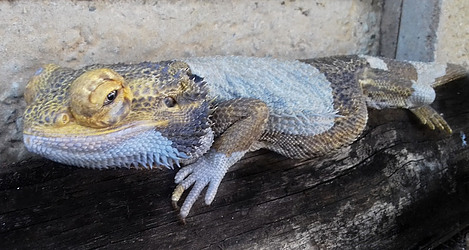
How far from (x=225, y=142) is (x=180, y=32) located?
2.37 feet

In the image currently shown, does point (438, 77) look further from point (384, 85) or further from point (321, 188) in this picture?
point (321, 188)

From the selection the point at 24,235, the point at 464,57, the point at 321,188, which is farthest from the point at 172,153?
the point at 464,57

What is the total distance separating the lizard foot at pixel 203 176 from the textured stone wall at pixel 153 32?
658 mm

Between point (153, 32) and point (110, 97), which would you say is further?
point (153, 32)

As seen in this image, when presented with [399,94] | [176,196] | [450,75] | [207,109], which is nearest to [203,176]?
[176,196]

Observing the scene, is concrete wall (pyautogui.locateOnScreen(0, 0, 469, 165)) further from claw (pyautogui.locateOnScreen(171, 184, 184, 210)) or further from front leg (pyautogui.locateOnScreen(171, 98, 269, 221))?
claw (pyautogui.locateOnScreen(171, 184, 184, 210))

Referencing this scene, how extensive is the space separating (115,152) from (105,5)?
791mm

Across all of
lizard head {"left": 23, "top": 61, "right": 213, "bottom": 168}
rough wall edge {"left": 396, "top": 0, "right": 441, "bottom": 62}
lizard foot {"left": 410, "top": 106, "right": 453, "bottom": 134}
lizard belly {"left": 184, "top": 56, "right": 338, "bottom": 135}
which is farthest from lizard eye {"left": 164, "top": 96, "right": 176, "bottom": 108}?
rough wall edge {"left": 396, "top": 0, "right": 441, "bottom": 62}

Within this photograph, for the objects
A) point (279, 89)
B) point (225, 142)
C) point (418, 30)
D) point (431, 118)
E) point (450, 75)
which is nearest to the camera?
point (225, 142)

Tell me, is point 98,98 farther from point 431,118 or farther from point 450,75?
point 450,75

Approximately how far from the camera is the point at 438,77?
2.14m

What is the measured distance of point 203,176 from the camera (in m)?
1.39

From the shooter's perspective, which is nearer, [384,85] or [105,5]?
[105,5]

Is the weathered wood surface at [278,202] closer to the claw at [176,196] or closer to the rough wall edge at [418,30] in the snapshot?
the claw at [176,196]
